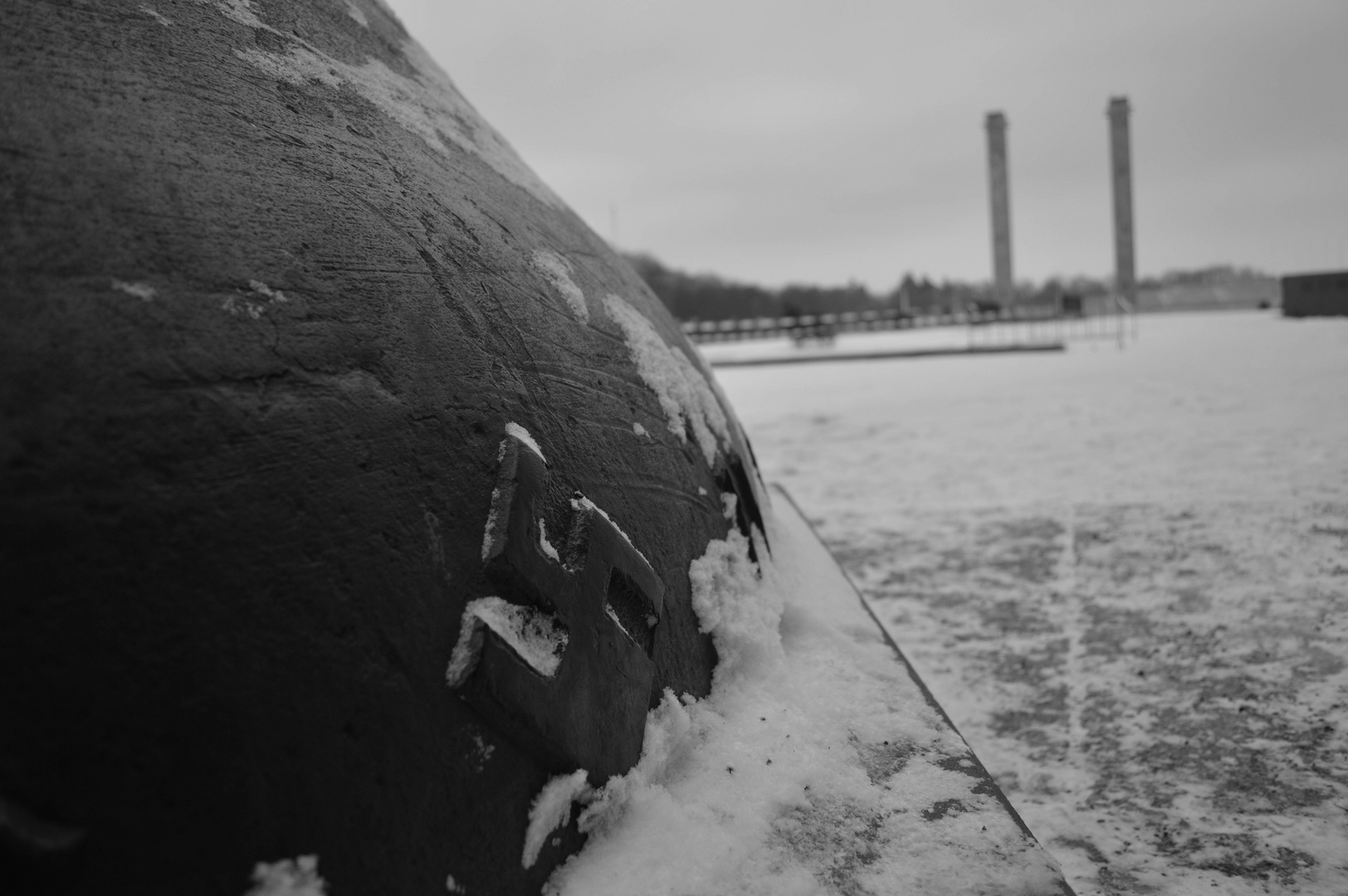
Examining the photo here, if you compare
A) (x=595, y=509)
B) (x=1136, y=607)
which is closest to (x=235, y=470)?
(x=595, y=509)

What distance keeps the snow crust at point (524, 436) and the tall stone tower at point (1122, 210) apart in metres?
32.7

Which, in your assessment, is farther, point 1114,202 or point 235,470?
point 1114,202

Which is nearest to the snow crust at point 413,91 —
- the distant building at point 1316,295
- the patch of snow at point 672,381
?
the patch of snow at point 672,381

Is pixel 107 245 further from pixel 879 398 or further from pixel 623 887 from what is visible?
pixel 879 398

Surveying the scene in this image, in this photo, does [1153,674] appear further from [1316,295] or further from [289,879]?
[1316,295]

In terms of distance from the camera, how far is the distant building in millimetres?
17078

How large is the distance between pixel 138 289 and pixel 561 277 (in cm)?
79

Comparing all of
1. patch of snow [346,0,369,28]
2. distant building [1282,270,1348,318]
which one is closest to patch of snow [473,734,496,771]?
patch of snow [346,0,369,28]

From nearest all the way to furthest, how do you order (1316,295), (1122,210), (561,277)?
1. (561,277)
2. (1316,295)
3. (1122,210)

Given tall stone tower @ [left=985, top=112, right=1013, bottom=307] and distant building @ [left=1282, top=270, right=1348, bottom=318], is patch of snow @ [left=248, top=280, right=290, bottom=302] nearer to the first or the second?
distant building @ [left=1282, top=270, right=1348, bottom=318]

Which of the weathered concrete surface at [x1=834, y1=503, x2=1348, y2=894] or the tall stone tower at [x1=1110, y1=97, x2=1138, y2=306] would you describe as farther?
the tall stone tower at [x1=1110, y1=97, x2=1138, y2=306]

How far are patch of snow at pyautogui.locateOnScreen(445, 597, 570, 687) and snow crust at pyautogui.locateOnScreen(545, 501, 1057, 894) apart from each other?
0.22 m

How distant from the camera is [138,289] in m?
0.92

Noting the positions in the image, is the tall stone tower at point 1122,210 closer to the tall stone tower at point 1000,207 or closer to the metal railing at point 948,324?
the metal railing at point 948,324
